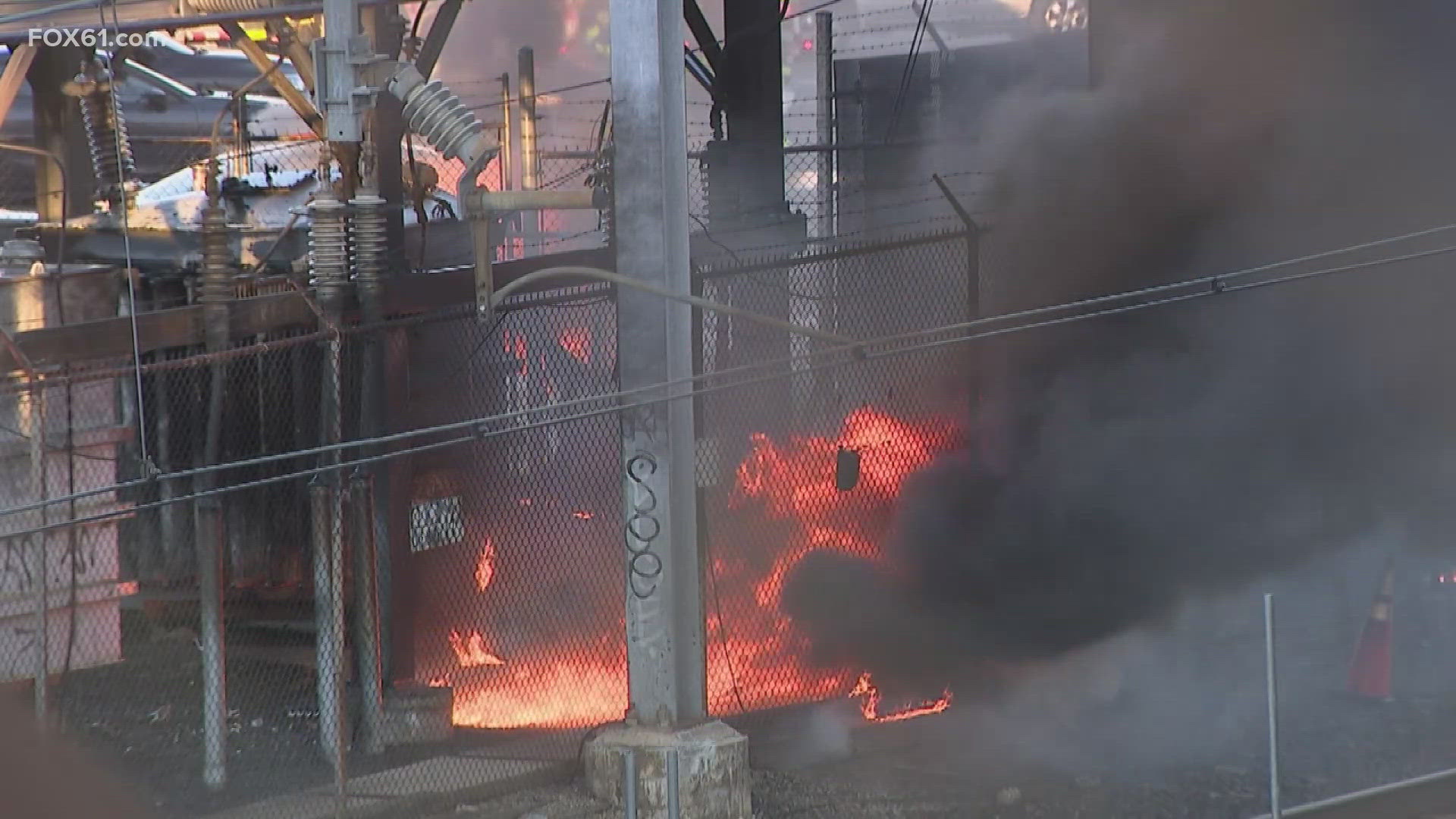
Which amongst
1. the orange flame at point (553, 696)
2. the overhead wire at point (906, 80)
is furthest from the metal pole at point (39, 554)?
the overhead wire at point (906, 80)

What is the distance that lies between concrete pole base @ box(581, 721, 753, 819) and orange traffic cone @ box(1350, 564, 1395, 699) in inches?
144

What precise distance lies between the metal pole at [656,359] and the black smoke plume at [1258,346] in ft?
10.6

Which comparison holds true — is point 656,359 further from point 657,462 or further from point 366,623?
point 366,623

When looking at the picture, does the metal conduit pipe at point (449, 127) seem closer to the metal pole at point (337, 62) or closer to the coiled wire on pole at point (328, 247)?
the metal pole at point (337, 62)

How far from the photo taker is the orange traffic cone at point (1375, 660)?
884 cm

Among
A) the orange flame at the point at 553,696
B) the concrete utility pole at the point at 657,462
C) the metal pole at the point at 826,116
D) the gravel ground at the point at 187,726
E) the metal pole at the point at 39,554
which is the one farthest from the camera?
the metal pole at the point at 826,116

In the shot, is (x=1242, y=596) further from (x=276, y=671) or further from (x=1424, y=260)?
(x=276, y=671)

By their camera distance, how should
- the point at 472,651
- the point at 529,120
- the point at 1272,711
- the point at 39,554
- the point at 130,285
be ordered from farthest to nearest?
the point at 529,120 → the point at 472,651 → the point at 39,554 → the point at 130,285 → the point at 1272,711

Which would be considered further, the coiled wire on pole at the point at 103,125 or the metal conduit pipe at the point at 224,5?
the coiled wire on pole at the point at 103,125

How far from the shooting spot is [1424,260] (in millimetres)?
10391

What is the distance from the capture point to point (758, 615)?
900 centimetres

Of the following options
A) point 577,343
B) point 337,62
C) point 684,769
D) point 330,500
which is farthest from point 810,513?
point 337,62

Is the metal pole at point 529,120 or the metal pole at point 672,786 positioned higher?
the metal pole at point 529,120

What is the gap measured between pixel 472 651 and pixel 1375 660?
477 cm
